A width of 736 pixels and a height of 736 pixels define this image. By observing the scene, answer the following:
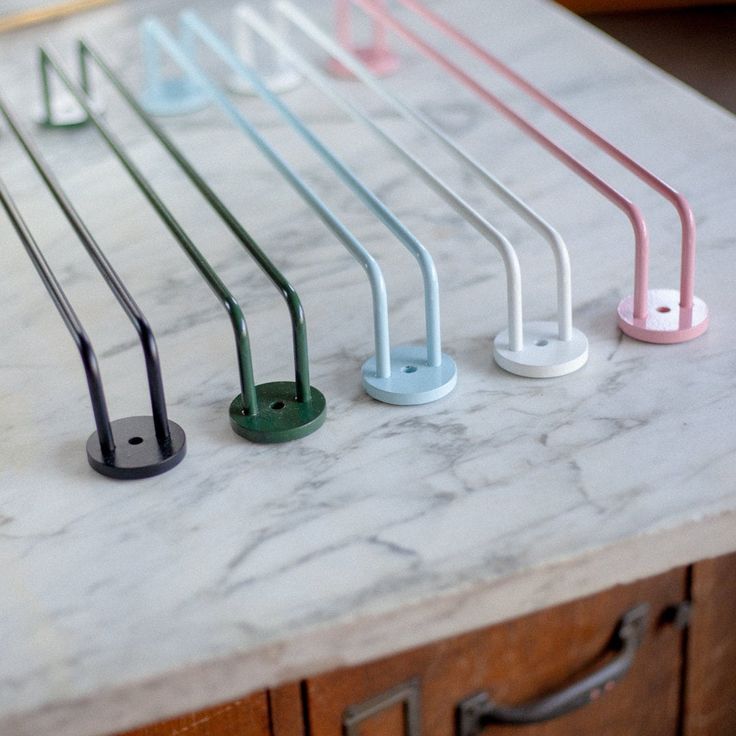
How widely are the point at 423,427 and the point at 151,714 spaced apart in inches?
10.4

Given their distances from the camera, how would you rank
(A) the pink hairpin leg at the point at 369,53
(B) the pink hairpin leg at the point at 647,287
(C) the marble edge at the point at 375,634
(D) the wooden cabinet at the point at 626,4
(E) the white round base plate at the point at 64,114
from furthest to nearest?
(D) the wooden cabinet at the point at 626,4, (A) the pink hairpin leg at the point at 369,53, (E) the white round base plate at the point at 64,114, (B) the pink hairpin leg at the point at 647,287, (C) the marble edge at the point at 375,634

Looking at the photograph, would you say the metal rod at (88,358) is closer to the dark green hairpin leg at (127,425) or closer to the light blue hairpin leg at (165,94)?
the dark green hairpin leg at (127,425)

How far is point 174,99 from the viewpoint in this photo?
1300 millimetres

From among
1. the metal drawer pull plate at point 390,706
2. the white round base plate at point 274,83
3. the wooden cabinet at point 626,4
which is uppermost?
the white round base plate at point 274,83

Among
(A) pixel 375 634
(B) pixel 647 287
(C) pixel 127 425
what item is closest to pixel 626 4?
(B) pixel 647 287

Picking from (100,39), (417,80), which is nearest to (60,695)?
(417,80)


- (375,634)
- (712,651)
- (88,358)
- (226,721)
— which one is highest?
(88,358)

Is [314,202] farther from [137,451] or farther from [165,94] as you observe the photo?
[165,94]

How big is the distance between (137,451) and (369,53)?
73 cm

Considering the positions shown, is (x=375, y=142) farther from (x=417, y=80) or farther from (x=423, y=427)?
(x=423, y=427)

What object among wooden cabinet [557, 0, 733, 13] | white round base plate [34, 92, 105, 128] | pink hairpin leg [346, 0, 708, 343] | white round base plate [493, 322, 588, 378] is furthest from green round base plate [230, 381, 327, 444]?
wooden cabinet [557, 0, 733, 13]

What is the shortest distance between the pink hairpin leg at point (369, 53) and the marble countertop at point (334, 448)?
0.61ft

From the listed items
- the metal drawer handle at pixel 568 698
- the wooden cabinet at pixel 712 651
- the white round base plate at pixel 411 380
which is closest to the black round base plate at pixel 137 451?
the white round base plate at pixel 411 380

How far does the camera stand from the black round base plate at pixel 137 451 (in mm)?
777
